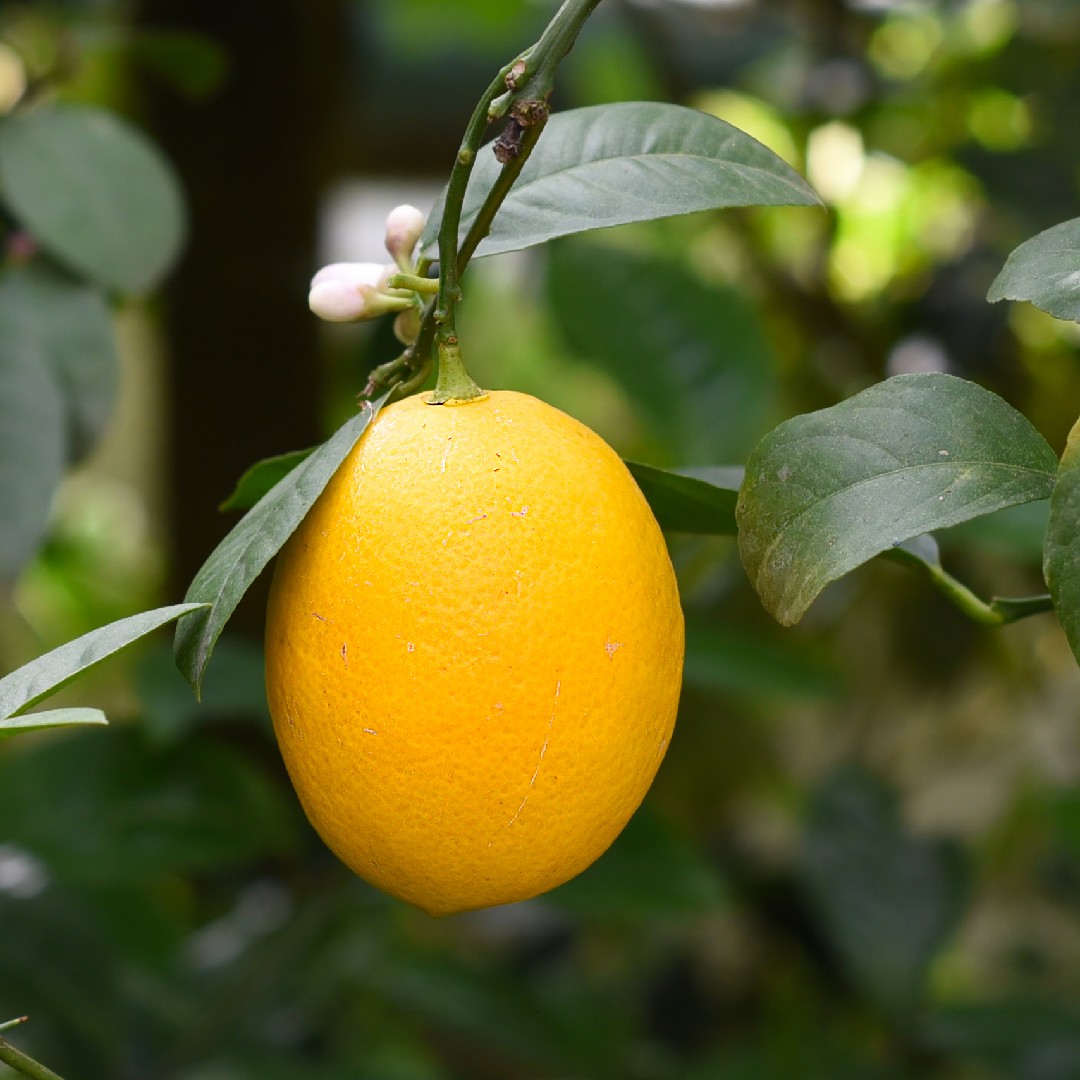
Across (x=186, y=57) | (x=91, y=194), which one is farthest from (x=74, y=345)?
(x=186, y=57)

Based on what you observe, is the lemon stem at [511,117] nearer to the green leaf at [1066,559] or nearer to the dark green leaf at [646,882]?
the green leaf at [1066,559]

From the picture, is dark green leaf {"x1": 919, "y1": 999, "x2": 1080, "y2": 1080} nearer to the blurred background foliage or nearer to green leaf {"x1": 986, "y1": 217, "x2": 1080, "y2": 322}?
the blurred background foliage

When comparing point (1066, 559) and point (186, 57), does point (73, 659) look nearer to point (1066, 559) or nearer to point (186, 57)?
point (1066, 559)

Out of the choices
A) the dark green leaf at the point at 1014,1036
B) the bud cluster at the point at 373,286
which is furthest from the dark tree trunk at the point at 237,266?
the bud cluster at the point at 373,286

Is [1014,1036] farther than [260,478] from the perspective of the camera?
Yes

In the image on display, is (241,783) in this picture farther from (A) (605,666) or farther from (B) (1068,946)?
(B) (1068,946)
